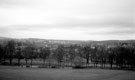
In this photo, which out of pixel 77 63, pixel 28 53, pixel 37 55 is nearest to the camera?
pixel 77 63

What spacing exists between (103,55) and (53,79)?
4945 cm

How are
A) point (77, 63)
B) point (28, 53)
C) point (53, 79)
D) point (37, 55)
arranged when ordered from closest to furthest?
point (53, 79)
point (77, 63)
point (28, 53)
point (37, 55)

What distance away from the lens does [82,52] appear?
9306 cm

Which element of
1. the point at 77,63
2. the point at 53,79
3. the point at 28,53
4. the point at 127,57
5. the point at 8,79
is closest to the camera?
the point at 8,79

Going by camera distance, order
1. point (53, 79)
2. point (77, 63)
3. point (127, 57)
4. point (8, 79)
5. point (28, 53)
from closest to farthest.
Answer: point (8, 79), point (53, 79), point (77, 63), point (127, 57), point (28, 53)

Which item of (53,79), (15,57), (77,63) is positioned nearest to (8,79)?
(53,79)

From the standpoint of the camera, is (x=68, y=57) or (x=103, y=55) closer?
(x=103, y=55)

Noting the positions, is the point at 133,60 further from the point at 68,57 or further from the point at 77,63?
the point at 68,57

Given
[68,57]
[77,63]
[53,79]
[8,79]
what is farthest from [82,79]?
[68,57]

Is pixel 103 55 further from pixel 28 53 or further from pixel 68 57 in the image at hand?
pixel 28 53

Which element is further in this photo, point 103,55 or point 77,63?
point 103,55

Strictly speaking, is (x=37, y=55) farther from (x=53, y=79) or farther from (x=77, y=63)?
(x=53, y=79)

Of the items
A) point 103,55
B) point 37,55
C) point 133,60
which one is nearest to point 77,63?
point 103,55

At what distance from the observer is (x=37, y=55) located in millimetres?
91875
